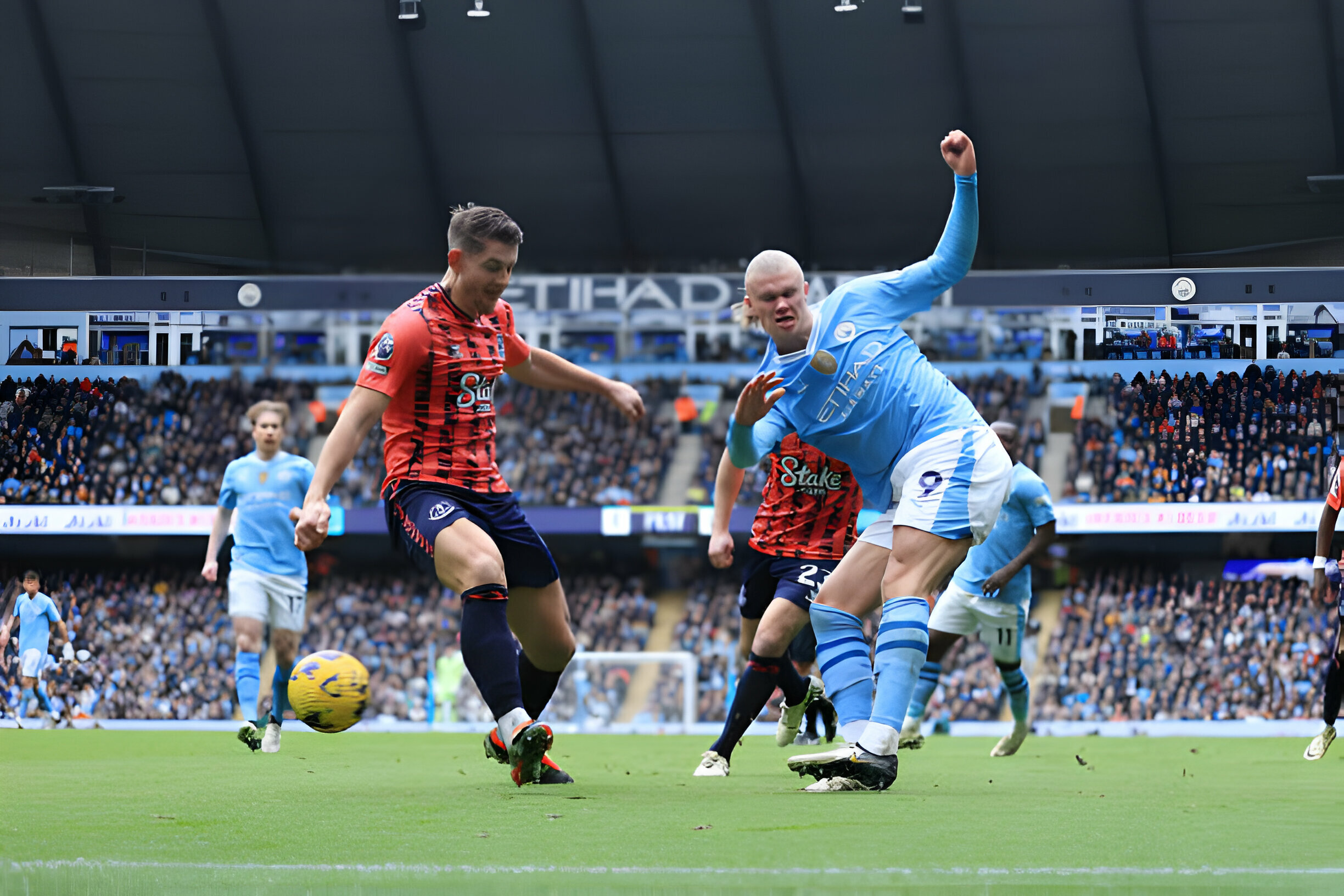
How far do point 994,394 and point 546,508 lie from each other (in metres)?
7.38

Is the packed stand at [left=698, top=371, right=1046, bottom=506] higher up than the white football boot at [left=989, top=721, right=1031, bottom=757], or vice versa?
the packed stand at [left=698, top=371, right=1046, bottom=506]

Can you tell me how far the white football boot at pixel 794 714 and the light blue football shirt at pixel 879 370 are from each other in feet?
10.1

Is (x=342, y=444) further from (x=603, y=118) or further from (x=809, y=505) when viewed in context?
(x=603, y=118)

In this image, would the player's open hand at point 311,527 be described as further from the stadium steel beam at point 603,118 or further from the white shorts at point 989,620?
the stadium steel beam at point 603,118

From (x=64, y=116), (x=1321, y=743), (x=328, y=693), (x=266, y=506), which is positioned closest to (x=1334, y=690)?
(x=1321, y=743)

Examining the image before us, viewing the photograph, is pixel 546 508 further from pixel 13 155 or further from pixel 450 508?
pixel 450 508

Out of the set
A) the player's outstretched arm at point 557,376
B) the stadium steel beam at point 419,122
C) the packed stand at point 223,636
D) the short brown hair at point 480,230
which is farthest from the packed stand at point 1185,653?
the short brown hair at point 480,230

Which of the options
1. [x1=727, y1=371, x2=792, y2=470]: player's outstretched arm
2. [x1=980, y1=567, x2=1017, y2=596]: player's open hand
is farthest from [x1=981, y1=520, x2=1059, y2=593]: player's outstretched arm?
[x1=727, y1=371, x2=792, y2=470]: player's outstretched arm

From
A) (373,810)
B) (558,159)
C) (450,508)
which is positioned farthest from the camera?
(558,159)

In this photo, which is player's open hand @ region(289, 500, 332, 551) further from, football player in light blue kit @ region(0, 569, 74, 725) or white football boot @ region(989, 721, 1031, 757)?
football player in light blue kit @ region(0, 569, 74, 725)

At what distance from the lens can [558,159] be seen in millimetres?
21453

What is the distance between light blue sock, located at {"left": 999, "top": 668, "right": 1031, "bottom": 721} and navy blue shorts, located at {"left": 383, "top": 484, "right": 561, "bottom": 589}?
4537mm

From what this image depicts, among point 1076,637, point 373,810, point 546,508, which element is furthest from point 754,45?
point 373,810

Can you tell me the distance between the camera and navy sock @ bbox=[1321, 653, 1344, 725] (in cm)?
827
